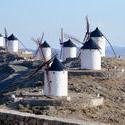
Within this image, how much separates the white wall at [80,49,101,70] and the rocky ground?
0.98m

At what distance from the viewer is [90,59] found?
40.0m

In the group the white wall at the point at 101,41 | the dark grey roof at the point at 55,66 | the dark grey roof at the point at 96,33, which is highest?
the dark grey roof at the point at 96,33

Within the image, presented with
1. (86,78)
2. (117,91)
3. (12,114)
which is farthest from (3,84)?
(12,114)

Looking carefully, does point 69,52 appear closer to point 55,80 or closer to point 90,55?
point 90,55

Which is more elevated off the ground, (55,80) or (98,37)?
(98,37)

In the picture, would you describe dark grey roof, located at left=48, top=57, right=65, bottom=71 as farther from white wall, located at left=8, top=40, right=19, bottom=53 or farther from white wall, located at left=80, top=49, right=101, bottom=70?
white wall, located at left=8, top=40, right=19, bottom=53

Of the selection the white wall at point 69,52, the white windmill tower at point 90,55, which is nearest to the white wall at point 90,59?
the white windmill tower at point 90,55

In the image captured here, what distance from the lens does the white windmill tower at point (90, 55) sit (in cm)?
3962

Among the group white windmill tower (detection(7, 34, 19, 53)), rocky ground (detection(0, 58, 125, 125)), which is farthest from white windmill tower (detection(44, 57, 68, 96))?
white windmill tower (detection(7, 34, 19, 53))

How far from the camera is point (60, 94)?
97.2ft

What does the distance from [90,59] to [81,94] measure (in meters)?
9.15

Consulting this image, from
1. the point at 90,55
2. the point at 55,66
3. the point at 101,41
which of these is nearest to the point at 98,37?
the point at 101,41

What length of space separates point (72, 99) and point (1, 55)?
32643mm

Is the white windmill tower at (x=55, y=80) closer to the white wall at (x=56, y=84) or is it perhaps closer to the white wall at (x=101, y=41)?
the white wall at (x=56, y=84)
